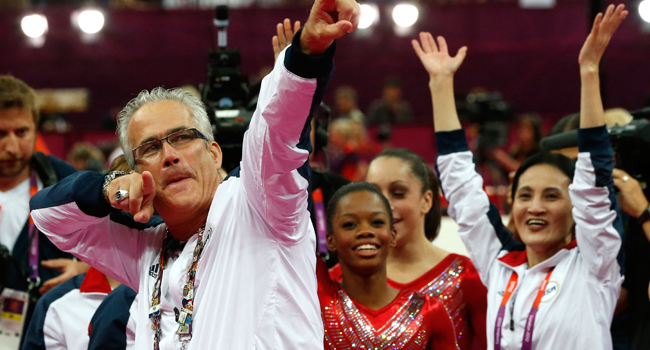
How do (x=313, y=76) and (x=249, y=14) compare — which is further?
(x=249, y=14)

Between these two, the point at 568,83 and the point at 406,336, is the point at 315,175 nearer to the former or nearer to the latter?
the point at 406,336

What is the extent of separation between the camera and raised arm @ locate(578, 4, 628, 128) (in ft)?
8.05

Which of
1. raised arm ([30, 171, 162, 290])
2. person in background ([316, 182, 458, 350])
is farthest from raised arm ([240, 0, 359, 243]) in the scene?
person in background ([316, 182, 458, 350])

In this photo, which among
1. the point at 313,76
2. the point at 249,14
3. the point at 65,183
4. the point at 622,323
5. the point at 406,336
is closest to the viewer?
the point at 313,76

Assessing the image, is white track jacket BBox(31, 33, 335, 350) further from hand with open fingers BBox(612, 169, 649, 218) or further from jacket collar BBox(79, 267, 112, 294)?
hand with open fingers BBox(612, 169, 649, 218)

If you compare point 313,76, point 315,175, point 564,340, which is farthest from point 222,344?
point 315,175

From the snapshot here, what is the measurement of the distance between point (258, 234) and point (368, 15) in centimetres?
803

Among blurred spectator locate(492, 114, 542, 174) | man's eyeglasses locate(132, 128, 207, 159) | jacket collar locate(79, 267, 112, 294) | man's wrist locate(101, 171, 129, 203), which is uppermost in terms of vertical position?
blurred spectator locate(492, 114, 542, 174)

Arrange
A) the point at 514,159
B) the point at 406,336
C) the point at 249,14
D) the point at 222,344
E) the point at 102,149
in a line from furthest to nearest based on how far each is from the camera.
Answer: the point at 249,14 → the point at 102,149 → the point at 514,159 → the point at 406,336 → the point at 222,344

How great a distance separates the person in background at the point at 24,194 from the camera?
3.09 meters

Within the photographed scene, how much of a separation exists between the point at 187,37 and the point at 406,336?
26.5ft

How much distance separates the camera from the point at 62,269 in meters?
3.09

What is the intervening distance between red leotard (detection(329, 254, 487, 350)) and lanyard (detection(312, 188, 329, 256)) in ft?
0.67

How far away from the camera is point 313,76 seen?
4.69 feet
